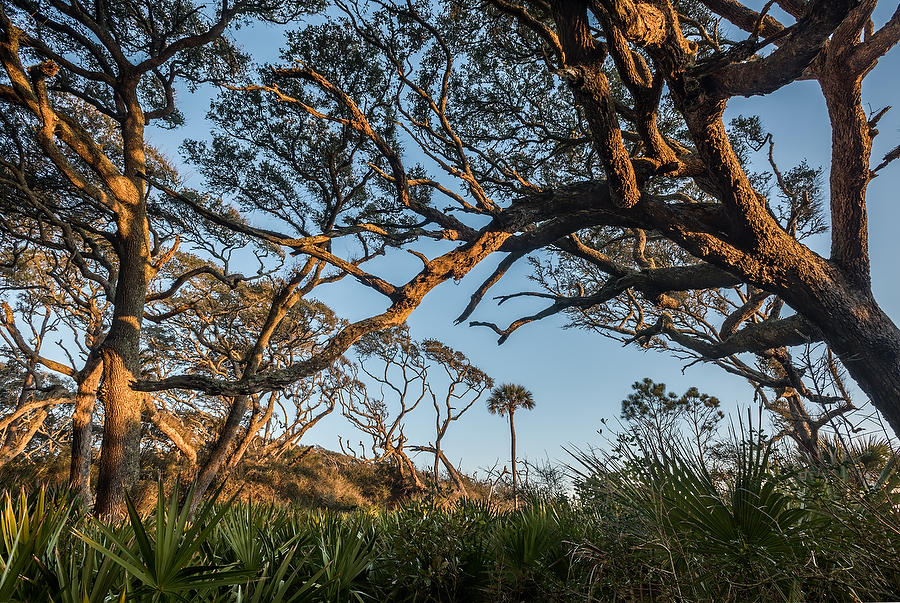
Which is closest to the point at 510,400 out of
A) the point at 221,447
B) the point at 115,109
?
the point at 221,447

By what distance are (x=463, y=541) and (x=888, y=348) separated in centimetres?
566

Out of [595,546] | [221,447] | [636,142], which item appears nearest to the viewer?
[595,546]

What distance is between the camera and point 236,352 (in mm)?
13391

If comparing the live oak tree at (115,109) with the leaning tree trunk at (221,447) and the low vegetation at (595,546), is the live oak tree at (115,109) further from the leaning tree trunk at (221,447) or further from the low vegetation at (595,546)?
the low vegetation at (595,546)

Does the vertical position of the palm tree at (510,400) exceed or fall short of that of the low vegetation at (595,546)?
it exceeds it

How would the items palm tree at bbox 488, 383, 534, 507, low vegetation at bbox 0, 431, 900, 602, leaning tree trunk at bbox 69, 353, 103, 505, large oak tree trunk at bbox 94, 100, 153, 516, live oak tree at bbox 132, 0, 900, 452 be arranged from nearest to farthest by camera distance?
low vegetation at bbox 0, 431, 900, 602, live oak tree at bbox 132, 0, 900, 452, large oak tree trunk at bbox 94, 100, 153, 516, leaning tree trunk at bbox 69, 353, 103, 505, palm tree at bbox 488, 383, 534, 507

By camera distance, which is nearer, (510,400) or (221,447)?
(221,447)

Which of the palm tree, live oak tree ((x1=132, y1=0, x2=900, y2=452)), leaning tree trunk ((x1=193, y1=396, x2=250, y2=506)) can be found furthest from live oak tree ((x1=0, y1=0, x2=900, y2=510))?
the palm tree

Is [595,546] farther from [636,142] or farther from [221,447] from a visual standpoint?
[221,447]

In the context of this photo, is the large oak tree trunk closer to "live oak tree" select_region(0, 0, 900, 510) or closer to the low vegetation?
Result: "live oak tree" select_region(0, 0, 900, 510)

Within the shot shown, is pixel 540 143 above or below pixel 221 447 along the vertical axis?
above

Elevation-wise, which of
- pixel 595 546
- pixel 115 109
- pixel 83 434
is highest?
pixel 115 109

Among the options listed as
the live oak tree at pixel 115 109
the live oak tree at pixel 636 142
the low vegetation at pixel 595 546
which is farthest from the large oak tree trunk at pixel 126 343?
the low vegetation at pixel 595 546

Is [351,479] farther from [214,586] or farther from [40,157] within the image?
[214,586]
